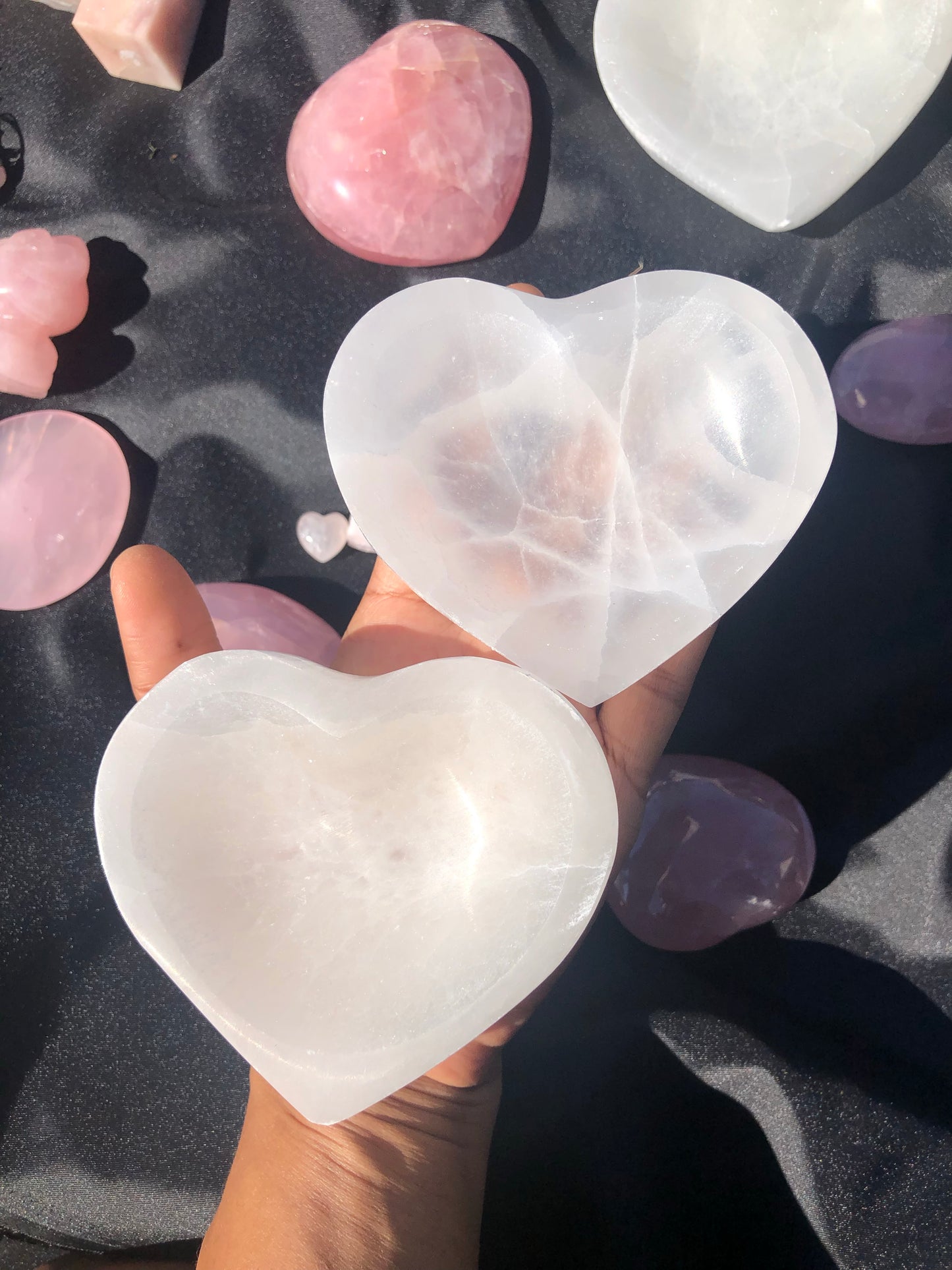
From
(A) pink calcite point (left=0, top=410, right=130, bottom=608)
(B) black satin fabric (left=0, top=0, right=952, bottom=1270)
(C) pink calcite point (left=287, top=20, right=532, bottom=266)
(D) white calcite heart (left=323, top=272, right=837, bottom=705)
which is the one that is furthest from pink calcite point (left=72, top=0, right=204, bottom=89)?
(D) white calcite heart (left=323, top=272, right=837, bottom=705)

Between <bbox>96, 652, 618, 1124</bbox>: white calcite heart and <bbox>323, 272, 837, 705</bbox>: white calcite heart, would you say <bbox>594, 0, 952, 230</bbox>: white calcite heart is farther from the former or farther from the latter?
<bbox>96, 652, 618, 1124</bbox>: white calcite heart

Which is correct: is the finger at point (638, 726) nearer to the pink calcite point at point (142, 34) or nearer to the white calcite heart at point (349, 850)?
the white calcite heart at point (349, 850)

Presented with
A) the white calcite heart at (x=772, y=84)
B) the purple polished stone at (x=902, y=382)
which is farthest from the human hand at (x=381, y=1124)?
the white calcite heart at (x=772, y=84)

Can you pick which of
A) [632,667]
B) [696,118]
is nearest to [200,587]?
[632,667]

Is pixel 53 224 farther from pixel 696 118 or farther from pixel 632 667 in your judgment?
pixel 632 667

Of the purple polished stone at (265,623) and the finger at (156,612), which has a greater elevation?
the finger at (156,612)
